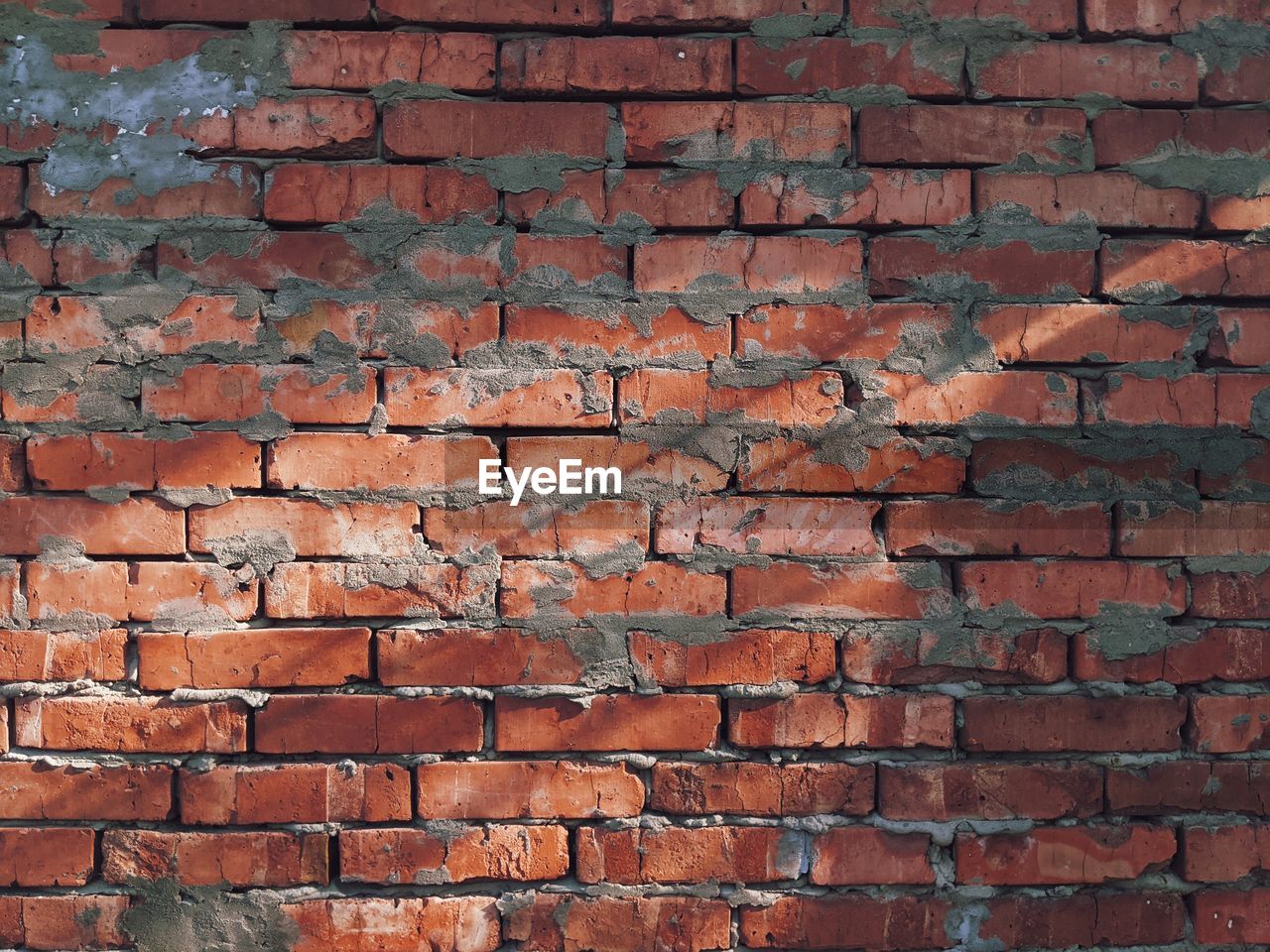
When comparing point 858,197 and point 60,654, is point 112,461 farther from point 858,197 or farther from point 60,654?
point 858,197

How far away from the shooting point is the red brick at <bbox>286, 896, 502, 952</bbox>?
159 cm

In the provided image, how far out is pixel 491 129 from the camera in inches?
63.7

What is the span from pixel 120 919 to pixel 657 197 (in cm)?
151

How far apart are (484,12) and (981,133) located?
0.88 meters

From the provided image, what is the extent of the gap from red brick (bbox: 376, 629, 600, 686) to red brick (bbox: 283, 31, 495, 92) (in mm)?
932

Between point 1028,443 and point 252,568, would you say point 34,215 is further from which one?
point 1028,443

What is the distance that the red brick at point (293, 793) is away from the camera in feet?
5.23

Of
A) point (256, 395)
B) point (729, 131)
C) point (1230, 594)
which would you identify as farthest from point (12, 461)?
point (1230, 594)

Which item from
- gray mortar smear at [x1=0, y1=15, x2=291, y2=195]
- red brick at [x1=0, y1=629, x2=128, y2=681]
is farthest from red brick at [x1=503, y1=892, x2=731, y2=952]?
gray mortar smear at [x1=0, y1=15, x2=291, y2=195]

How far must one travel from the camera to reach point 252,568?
1600mm

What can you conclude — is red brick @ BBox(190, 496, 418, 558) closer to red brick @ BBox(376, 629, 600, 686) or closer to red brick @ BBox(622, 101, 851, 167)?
red brick @ BBox(376, 629, 600, 686)

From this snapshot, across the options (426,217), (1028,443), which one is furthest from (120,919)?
(1028,443)

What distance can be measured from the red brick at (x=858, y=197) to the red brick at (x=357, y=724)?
3.27 feet

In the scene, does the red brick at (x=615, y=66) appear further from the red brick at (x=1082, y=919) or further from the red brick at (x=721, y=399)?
the red brick at (x=1082, y=919)
